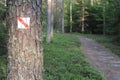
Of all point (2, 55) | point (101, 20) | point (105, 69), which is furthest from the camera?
point (101, 20)

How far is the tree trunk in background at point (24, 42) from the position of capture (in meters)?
3.96

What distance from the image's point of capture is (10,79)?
4.12 meters

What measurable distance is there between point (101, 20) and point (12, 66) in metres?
34.5

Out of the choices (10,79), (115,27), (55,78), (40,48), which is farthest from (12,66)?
(115,27)

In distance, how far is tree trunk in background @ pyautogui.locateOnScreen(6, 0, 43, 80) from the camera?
13.0 feet

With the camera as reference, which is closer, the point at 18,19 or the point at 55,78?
the point at 18,19

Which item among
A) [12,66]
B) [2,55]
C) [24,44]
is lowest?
[2,55]

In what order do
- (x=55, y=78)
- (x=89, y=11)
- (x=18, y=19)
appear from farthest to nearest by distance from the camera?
(x=89, y=11)
(x=55, y=78)
(x=18, y=19)

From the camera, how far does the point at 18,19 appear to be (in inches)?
155

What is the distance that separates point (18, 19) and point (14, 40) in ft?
0.96

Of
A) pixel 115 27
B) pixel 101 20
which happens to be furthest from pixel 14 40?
pixel 101 20

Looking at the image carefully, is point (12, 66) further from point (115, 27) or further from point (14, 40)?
point (115, 27)

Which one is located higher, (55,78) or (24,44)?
(24,44)

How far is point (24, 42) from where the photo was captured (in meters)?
4.01
